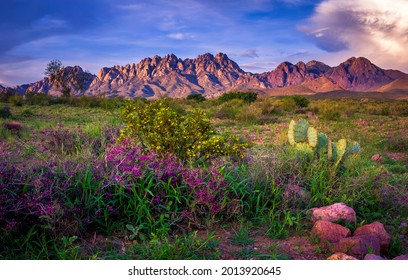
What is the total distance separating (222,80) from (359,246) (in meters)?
53.5

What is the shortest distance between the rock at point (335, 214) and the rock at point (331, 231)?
0.34 metres

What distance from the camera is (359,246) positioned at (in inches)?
126

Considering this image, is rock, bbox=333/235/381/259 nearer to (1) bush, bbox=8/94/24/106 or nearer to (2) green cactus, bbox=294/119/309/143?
(2) green cactus, bbox=294/119/309/143

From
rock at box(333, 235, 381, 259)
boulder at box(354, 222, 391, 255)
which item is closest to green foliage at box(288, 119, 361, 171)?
boulder at box(354, 222, 391, 255)

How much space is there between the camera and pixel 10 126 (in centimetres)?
1096

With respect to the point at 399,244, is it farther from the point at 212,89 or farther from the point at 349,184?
the point at 212,89

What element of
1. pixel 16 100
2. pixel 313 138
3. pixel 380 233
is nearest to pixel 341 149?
pixel 313 138

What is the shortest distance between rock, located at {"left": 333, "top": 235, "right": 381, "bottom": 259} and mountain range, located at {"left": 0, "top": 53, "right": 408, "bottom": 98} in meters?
6.61

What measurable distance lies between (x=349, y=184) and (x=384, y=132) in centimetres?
943

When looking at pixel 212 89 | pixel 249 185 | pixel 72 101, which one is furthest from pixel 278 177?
pixel 212 89

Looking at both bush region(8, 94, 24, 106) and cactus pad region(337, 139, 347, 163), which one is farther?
bush region(8, 94, 24, 106)

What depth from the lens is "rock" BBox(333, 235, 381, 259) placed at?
10.5 feet

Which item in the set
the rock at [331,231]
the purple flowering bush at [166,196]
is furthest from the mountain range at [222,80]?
the purple flowering bush at [166,196]

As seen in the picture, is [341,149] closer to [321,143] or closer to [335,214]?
[321,143]
